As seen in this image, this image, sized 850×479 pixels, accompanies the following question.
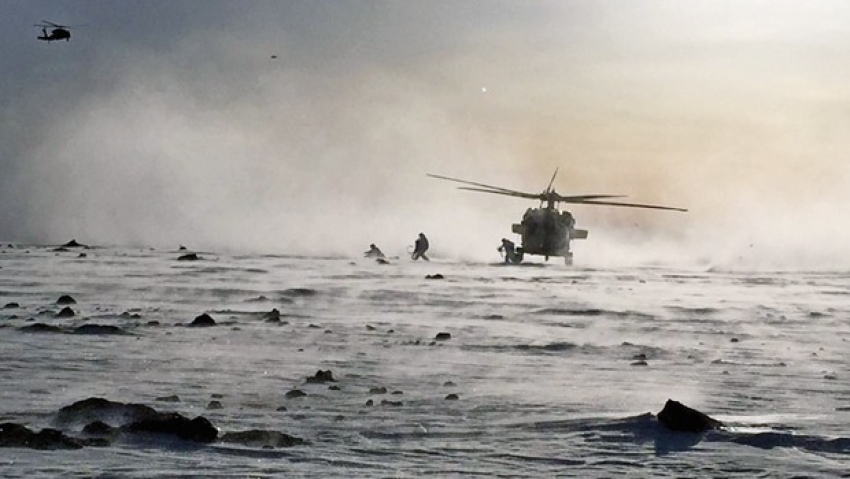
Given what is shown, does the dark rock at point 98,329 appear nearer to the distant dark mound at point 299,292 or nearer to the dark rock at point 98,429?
the dark rock at point 98,429

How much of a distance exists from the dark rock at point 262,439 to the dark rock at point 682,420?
3026 millimetres

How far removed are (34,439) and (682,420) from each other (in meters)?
5.15

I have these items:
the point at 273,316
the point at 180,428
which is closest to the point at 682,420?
the point at 180,428

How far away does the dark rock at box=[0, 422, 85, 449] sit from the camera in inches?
380

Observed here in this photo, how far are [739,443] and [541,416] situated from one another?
2.01 metres

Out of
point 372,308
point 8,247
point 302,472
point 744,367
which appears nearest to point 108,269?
point 372,308

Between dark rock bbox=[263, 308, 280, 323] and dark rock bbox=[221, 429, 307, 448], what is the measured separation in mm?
10250

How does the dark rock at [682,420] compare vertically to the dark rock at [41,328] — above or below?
below

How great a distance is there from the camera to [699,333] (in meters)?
21.2

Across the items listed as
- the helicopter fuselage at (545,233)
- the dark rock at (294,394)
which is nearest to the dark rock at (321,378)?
the dark rock at (294,394)

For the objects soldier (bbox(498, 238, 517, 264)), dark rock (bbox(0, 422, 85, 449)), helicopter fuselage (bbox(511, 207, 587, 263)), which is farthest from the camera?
helicopter fuselage (bbox(511, 207, 587, 263))

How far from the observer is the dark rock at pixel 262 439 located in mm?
10281

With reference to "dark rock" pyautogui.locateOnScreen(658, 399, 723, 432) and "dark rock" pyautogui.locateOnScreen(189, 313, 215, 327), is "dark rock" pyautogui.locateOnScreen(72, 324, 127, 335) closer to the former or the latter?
"dark rock" pyautogui.locateOnScreen(189, 313, 215, 327)

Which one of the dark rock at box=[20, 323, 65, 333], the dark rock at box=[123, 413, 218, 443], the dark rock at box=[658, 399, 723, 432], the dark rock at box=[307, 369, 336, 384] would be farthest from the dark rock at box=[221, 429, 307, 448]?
the dark rock at box=[20, 323, 65, 333]
